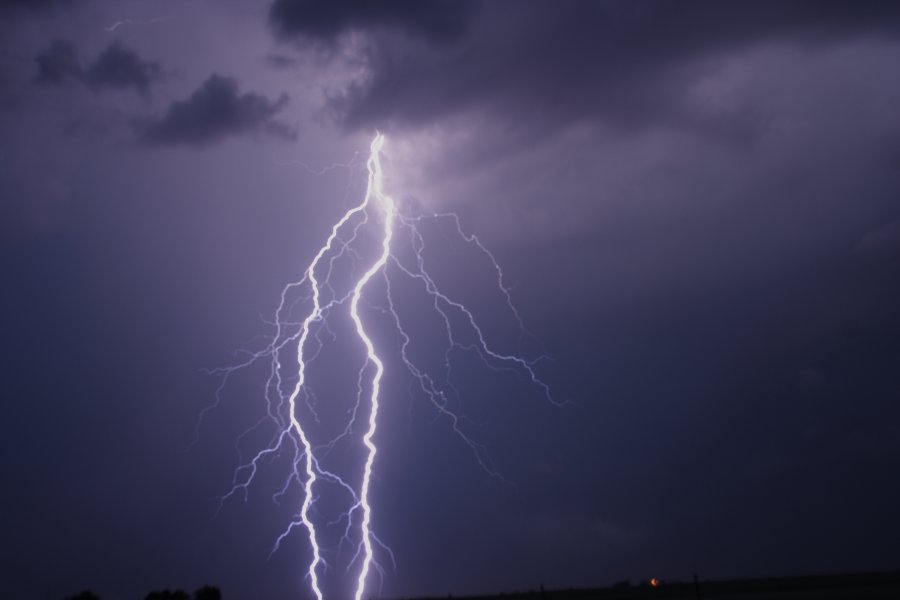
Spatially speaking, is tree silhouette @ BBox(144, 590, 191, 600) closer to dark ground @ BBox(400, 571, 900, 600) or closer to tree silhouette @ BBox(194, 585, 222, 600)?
tree silhouette @ BBox(194, 585, 222, 600)

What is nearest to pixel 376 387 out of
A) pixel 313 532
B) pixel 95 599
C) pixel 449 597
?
pixel 313 532

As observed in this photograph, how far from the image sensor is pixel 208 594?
30078 mm

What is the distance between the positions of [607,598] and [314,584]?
46.8ft

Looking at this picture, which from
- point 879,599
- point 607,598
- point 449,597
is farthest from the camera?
point 449,597

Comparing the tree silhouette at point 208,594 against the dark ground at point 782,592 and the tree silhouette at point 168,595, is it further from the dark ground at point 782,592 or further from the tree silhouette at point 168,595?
the dark ground at point 782,592

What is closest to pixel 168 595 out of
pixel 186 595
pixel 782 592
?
pixel 186 595

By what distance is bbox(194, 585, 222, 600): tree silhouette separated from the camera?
98.4 feet

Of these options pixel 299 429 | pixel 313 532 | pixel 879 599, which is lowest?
pixel 879 599

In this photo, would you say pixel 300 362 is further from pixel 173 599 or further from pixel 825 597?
pixel 825 597

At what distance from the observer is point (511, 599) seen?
43625 mm

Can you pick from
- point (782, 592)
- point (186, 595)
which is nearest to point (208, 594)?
point (186, 595)

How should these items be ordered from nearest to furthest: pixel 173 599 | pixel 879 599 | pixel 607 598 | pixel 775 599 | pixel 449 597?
pixel 879 599 < pixel 775 599 < pixel 173 599 < pixel 607 598 < pixel 449 597

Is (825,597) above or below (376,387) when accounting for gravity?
below

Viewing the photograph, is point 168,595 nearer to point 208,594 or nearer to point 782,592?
point 208,594
